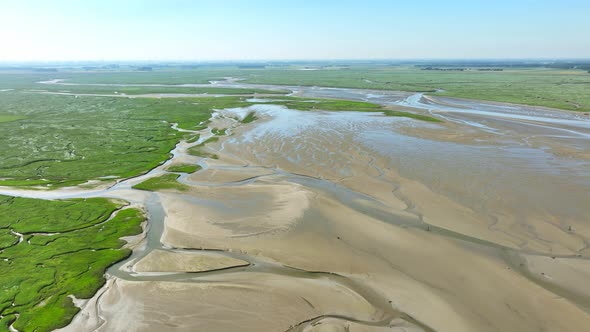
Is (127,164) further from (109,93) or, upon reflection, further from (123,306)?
(109,93)

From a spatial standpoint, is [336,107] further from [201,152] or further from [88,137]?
[88,137]

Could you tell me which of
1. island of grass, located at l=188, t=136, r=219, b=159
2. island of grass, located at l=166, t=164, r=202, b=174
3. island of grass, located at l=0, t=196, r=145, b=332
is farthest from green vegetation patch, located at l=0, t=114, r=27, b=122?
island of grass, located at l=166, t=164, r=202, b=174

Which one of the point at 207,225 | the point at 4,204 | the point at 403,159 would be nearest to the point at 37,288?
the point at 207,225

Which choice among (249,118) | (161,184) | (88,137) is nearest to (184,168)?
(161,184)

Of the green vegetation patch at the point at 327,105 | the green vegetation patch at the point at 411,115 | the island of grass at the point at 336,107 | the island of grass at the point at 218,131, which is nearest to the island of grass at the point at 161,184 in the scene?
the island of grass at the point at 218,131

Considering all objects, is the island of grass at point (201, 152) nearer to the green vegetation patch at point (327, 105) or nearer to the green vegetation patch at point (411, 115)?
the green vegetation patch at point (327, 105)

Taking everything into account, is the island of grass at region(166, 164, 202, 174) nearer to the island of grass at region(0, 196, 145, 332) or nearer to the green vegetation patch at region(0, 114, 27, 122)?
the island of grass at region(0, 196, 145, 332)
